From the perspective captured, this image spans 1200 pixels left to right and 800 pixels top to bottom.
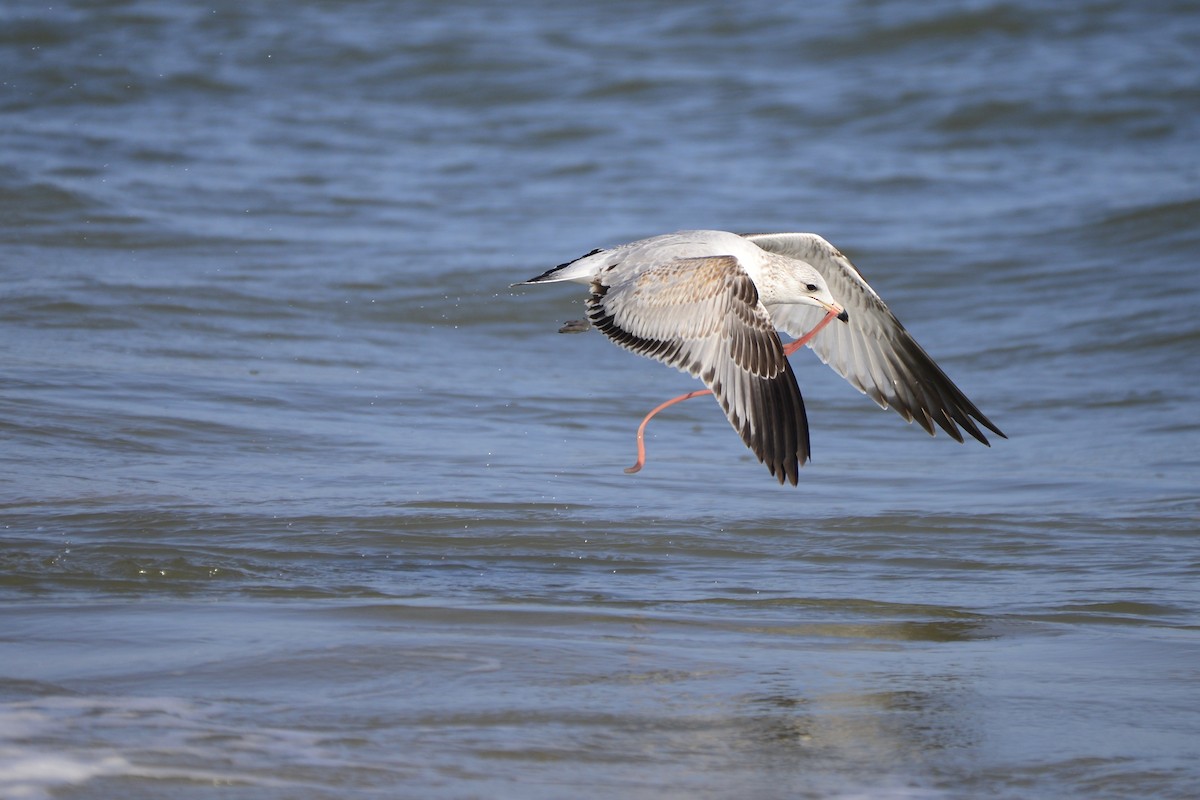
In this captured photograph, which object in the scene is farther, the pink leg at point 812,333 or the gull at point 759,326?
the pink leg at point 812,333

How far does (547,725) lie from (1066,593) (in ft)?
7.16

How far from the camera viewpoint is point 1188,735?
11.7 ft

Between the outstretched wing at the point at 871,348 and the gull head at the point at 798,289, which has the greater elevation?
the gull head at the point at 798,289

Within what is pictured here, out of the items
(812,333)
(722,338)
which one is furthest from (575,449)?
(722,338)

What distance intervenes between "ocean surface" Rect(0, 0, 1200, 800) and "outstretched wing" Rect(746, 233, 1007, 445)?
414 millimetres

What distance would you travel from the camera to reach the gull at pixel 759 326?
499 centimetres

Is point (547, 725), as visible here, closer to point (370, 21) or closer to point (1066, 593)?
point (1066, 593)

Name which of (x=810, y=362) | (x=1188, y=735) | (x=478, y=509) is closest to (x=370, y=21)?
(x=810, y=362)

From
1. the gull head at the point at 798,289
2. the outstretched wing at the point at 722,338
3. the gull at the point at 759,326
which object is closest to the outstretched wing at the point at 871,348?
the gull at the point at 759,326

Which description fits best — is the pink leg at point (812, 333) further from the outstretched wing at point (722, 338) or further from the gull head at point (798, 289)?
the outstretched wing at point (722, 338)

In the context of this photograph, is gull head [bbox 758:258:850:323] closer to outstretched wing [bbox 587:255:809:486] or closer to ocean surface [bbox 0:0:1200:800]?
outstretched wing [bbox 587:255:809:486]

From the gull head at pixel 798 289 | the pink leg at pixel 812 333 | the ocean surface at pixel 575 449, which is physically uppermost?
the gull head at pixel 798 289

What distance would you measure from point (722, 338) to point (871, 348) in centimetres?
116

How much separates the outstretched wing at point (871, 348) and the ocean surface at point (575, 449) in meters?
0.41
